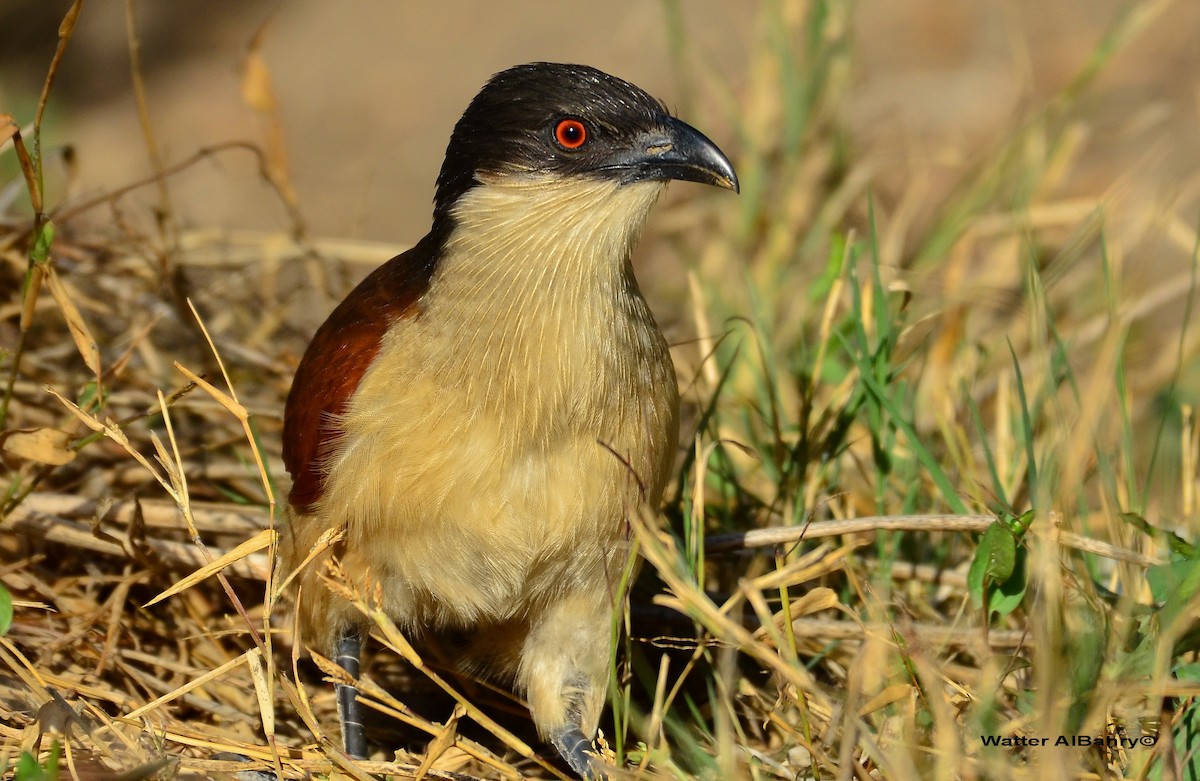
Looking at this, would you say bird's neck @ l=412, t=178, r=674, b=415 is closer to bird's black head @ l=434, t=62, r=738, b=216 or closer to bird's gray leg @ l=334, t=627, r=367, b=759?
bird's black head @ l=434, t=62, r=738, b=216

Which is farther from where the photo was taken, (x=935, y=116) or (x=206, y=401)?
(x=935, y=116)

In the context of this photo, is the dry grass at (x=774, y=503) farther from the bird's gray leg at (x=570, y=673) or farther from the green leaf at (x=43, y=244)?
the bird's gray leg at (x=570, y=673)

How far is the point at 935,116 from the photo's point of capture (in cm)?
653

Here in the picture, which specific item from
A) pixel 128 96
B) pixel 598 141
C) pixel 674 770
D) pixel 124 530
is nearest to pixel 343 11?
pixel 128 96

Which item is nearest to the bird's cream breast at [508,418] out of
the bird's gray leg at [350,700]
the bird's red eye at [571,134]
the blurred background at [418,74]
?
the bird's red eye at [571,134]

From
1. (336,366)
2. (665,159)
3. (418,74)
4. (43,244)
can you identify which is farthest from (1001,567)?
(418,74)

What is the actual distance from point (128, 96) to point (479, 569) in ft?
19.1

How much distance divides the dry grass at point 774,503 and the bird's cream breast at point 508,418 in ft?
0.55

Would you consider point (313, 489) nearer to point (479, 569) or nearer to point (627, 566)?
point (479, 569)

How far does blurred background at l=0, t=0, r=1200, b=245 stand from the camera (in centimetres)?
644

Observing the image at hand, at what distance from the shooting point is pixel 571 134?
100 inches

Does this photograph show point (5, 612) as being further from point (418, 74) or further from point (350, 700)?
point (418, 74)

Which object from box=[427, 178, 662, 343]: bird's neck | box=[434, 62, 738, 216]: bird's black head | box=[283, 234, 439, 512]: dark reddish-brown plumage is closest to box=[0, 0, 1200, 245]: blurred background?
box=[283, 234, 439, 512]: dark reddish-brown plumage

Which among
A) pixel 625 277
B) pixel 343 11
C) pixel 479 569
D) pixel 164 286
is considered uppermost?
pixel 343 11
